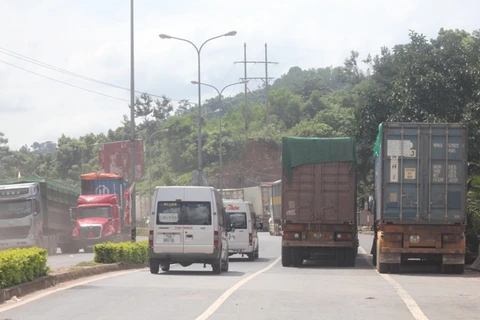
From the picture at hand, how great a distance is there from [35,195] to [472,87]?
1941 cm

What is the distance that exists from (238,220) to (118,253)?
906 cm

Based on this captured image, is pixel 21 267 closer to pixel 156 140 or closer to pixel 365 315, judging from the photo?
pixel 365 315

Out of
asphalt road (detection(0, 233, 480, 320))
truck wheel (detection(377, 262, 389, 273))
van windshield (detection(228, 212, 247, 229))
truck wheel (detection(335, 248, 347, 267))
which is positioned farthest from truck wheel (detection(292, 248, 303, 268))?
van windshield (detection(228, 212, 247, 229))

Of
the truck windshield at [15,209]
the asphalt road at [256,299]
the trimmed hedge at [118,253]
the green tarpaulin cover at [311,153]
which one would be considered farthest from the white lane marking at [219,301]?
the truck windshield at [15,209]

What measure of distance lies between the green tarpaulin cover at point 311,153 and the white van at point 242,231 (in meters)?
6.47

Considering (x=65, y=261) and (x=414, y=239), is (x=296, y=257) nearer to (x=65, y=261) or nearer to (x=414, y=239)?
Result: (x=414, y=239)

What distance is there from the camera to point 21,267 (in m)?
15.4

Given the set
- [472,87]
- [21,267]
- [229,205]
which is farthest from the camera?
[472,87]

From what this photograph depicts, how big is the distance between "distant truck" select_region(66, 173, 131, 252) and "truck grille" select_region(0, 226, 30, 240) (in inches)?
188

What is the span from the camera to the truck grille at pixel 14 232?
3712cm

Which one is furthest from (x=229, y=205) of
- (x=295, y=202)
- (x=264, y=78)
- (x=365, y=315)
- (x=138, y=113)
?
(x=138, y=113)

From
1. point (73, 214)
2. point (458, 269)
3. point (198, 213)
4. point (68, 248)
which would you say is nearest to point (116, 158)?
point (68, 248)

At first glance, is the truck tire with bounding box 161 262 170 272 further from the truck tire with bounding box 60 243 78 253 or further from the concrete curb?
the truck tire with bounding box 60 243 78 253

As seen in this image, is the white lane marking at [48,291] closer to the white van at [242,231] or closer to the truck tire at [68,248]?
the white van at [242,231]
